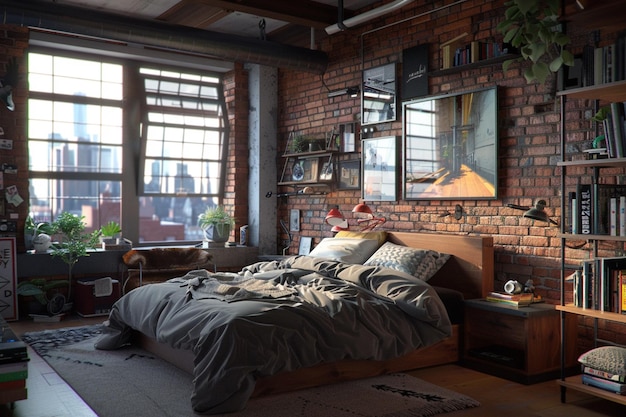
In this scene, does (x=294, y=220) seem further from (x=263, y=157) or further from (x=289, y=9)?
(x=289, y=9)

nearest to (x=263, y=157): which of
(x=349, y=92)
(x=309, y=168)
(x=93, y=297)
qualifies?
(x=309, y=168)

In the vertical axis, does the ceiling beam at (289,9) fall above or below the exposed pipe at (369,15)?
above

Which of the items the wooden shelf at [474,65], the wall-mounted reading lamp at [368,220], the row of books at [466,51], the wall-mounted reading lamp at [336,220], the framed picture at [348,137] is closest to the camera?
the wooden shelf at [474,65]

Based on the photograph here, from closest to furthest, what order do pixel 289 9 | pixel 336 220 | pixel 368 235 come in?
pixel 368 235, pixel 336 220, pixel 289 9

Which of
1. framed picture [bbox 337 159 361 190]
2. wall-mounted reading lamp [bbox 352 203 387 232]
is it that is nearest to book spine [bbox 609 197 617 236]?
wall-mounted reading lamp [bbox 352 203 387 232]

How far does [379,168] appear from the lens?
6.45 m

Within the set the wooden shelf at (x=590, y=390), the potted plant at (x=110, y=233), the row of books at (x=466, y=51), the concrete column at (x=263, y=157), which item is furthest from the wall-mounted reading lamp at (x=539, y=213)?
the potted plant at (x=110, y=233)

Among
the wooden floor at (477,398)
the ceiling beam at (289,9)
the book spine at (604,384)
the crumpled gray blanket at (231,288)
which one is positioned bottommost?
the wooden floor at (477,398)

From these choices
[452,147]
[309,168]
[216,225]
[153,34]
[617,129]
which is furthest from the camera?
[216,225]

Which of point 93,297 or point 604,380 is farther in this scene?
point 93,297

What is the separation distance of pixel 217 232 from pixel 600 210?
16.1ft

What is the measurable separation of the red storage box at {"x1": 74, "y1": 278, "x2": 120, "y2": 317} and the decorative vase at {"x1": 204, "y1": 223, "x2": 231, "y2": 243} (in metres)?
1.38

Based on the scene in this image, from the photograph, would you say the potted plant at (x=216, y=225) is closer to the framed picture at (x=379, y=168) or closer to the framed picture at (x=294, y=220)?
the framed picture at (x=294, y=220)

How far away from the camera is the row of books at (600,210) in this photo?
3764mm
